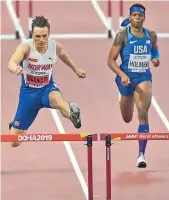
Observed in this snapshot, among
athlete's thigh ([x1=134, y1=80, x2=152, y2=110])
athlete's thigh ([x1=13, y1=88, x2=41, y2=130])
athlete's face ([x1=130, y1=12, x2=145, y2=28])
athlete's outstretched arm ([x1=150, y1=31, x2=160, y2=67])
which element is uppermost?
athlete's face ([x1=130, y1=12, x2=145, y2=28])

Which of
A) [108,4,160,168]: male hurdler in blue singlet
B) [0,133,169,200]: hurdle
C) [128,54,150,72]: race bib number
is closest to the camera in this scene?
[0,133,169,200]: hurdle

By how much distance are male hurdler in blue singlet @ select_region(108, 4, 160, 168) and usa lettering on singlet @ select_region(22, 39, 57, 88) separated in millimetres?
1005

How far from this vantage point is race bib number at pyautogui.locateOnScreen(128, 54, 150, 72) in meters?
15.3

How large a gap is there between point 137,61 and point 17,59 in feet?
6.55

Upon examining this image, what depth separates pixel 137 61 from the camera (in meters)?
15.4

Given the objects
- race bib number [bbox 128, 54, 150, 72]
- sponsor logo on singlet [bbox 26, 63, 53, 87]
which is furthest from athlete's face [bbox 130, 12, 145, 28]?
sponsor logo on singlet [bbox 26, 63, 53, 87]

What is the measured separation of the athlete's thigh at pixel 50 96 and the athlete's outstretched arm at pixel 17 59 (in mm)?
579

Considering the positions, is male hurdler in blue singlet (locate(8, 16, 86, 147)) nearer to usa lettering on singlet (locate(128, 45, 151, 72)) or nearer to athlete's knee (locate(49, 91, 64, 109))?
athlete's knee (locate(49, 91, 64, 109))

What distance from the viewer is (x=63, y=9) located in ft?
84.4

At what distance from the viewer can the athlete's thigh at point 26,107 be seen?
14711 mm

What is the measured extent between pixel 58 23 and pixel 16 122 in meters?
9.76

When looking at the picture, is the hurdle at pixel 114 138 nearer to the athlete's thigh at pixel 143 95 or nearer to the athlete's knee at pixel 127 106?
the athlete's thigh at pixel 143 95

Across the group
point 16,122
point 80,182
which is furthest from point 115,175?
point 16,122

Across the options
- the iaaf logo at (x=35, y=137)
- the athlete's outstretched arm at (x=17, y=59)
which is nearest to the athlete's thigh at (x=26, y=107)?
the athlete's outstretched arm at (x=17, y=59)
